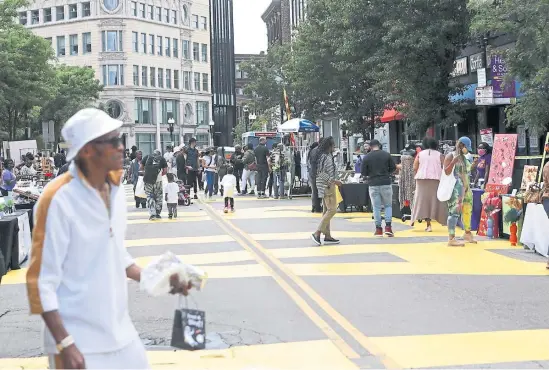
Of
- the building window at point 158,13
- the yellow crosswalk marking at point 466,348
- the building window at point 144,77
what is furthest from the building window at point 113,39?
the yellow crosswalk marking at point 466,348

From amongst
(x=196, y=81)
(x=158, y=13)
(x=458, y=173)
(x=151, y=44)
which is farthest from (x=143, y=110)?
(x=458, y=173)

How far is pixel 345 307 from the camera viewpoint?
345 inches

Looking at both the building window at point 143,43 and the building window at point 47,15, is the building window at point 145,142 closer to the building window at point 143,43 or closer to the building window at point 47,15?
the building window at point 143,43

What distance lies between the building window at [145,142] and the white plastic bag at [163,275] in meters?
86.1

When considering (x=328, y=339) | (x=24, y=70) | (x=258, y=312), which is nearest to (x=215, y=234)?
(x=258, y=312)

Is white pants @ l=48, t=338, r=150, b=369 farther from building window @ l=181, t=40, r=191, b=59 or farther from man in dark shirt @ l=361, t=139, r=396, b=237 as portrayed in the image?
building window @ l=181, t=40, r=191, b=59

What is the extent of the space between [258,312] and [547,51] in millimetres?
9067

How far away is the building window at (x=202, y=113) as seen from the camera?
97.9m

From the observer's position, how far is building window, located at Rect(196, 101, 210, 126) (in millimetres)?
97875

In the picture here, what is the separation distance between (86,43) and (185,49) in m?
12.7

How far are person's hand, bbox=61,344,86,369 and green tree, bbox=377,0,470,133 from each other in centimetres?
1980

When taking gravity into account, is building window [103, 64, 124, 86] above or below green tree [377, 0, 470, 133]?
above

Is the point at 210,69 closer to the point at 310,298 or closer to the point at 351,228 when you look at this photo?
the point at 351,228

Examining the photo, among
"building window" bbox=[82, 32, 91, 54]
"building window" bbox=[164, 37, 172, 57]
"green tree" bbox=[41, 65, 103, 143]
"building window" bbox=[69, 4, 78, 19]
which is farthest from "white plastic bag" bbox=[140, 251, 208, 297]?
"building window" bbox=[164, 37, 172, 57]
